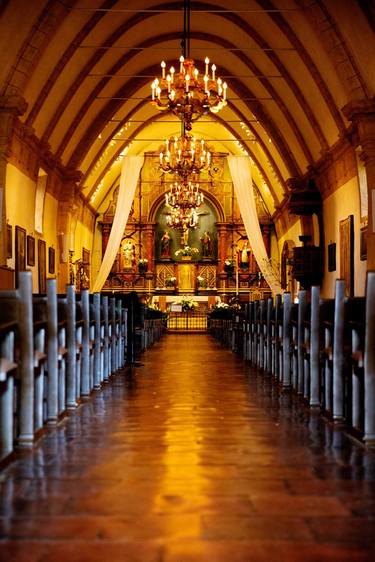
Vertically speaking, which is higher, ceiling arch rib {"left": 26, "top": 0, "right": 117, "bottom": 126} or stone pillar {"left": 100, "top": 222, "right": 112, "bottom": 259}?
ceiling arch rib {"left": 26, "top": 0, "right": 117, "bottom": 126}

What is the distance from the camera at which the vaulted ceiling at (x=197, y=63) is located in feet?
42.1

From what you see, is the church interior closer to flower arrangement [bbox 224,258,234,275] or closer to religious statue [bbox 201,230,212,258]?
religious statue [bbox 201,230,212,258]

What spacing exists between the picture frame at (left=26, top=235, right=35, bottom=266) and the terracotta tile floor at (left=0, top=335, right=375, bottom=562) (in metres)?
11.2

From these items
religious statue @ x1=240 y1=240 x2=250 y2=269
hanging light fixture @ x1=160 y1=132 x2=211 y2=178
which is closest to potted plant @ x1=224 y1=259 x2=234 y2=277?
religious statue @ x1=240 y1=240 x2=250 y2=269

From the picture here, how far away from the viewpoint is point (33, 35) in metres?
12.9

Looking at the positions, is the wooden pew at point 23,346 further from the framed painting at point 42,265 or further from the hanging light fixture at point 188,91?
the framed painting at point 42,265

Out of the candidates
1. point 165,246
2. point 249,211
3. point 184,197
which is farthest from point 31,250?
point 165,246

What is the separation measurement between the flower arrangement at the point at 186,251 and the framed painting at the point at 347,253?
11989 mm

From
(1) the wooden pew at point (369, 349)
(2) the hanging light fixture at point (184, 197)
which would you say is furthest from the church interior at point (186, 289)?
(2) the hanging light fixture at point (184, 197)

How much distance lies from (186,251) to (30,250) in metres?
11.8

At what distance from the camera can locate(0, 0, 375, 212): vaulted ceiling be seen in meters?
12.8

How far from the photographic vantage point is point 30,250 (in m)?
16.2

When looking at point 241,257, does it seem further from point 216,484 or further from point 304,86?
point 216,484

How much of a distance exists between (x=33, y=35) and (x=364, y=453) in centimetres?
1123
